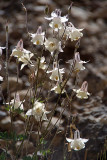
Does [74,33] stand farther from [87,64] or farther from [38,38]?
[87,64]

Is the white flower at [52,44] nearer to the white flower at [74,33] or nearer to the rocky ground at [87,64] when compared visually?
the white flower at [74,33]

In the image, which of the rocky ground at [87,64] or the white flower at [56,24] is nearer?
the white flower at [56,24]

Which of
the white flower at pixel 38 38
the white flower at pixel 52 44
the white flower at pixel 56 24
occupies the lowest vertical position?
the white flower at pixel 52 44

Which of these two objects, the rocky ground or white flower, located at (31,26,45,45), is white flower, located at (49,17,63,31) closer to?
white flower, located at (31,26,45,45)

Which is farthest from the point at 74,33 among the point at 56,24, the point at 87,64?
the point at 87,64

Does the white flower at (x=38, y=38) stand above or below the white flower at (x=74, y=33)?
below

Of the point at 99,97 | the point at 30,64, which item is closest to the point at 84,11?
the point at 99,97

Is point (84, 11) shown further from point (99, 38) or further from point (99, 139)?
point (99, 139)

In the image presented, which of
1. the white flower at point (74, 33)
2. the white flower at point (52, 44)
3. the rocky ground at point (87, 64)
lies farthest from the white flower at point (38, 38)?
the rocky ground at point (87, 64)

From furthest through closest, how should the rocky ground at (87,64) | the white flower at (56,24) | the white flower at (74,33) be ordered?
the rocky ground at (87,64) → the white flower at (74,33) → the white flower at (56,24)
